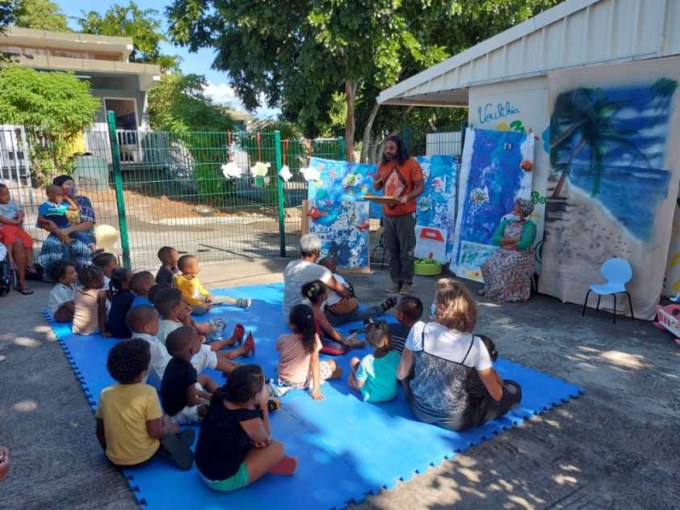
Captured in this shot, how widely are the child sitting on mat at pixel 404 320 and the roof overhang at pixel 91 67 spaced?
18704 millimetres

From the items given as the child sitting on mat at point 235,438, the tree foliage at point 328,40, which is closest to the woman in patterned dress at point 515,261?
the child sitting on mat at point 235,438

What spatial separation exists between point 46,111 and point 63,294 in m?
11.4

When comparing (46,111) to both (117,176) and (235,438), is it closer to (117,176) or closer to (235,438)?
(117,176)

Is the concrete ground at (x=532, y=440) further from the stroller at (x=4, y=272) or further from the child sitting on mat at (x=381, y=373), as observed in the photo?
the stroller at (x=4, y=272)

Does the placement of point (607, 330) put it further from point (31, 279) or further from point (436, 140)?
point (31, 279)

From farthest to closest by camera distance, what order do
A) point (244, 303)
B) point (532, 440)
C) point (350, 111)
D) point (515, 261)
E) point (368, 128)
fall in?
point (368, 128) → point (350, 111) → point (515, 261) → point (244, 303) → point (532, 440)

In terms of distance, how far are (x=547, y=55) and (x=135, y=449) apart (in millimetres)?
6263

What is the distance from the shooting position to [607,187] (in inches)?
232

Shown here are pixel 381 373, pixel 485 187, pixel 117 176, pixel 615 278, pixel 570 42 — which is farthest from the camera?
pixel 117 176

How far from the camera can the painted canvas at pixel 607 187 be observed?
5492mm

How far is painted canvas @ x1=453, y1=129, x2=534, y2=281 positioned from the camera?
22.8 feet

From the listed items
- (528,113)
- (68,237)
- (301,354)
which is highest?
(528,113)

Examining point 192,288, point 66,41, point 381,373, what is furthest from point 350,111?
point 66,41

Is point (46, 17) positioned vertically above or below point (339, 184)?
above
